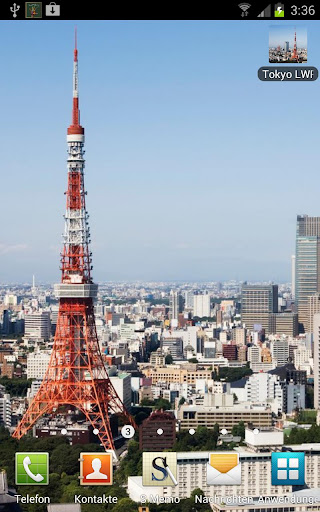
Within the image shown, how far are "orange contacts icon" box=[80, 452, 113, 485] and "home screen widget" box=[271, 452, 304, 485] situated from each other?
0.45m

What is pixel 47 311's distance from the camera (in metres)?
15.6

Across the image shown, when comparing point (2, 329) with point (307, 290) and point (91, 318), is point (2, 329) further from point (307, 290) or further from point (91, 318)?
point (91, 318)

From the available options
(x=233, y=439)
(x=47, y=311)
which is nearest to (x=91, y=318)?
(x=233, y=439)

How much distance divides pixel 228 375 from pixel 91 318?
16.2 feet

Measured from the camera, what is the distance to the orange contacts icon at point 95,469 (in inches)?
121

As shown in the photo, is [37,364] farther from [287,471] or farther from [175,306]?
[175,306]

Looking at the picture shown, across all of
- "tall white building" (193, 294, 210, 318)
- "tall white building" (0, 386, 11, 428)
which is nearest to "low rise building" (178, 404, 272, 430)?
"tall white building" (0, 386, 11, 428)

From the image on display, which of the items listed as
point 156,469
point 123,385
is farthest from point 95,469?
point 123,385

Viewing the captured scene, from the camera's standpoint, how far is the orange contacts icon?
3.08 meters

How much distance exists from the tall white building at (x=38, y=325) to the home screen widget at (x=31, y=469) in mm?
13064

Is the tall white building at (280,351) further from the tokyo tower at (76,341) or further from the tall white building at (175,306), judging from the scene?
the tokyo tower at (76,341)

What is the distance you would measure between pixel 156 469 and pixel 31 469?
0.33 m

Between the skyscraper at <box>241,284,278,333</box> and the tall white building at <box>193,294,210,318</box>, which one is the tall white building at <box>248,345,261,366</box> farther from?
the tall white building at <box>193,294,210,318</box>
